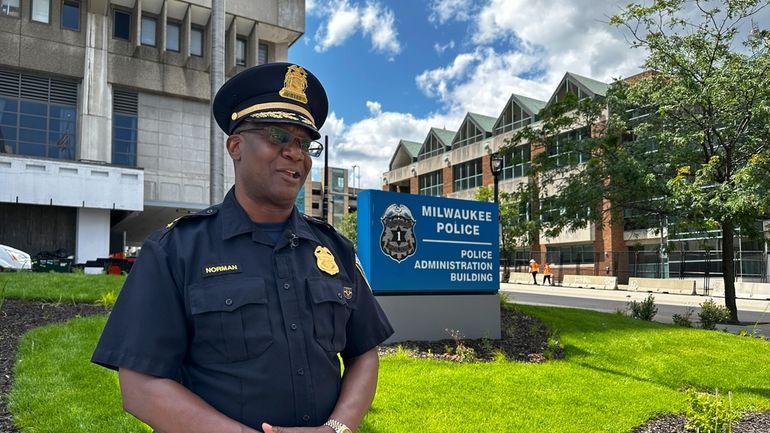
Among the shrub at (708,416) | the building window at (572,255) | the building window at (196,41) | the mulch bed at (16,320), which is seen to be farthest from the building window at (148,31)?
the shrub at (708,416)

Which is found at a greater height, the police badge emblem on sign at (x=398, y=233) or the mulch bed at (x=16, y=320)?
the police badge emblem on sign at (x=398, y=233)

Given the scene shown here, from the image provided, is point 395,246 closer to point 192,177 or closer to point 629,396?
point 629,396

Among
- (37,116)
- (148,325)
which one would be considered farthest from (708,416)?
(37,116)

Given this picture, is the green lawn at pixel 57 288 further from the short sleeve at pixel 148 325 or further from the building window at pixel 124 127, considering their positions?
the building window at pixel 124 127

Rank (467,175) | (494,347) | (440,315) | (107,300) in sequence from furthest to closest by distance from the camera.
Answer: (467,175) < (107,300) < (440,315) < (494,347)

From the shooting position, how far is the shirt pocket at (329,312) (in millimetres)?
2025

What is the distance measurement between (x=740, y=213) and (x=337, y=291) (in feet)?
43.8

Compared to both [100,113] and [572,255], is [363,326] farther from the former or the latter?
[572,255]

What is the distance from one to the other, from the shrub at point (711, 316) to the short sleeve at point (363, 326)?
562 inches

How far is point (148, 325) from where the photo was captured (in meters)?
1.78

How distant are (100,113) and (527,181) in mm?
21778

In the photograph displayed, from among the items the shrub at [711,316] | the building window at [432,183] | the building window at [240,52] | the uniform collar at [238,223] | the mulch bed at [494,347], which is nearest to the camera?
the uniform collar at [238,223]

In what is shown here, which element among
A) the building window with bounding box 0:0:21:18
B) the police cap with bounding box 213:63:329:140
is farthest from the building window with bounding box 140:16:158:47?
the police cap with bounding box 213:63:329:140

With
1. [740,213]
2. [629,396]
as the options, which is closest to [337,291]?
[629,396]
